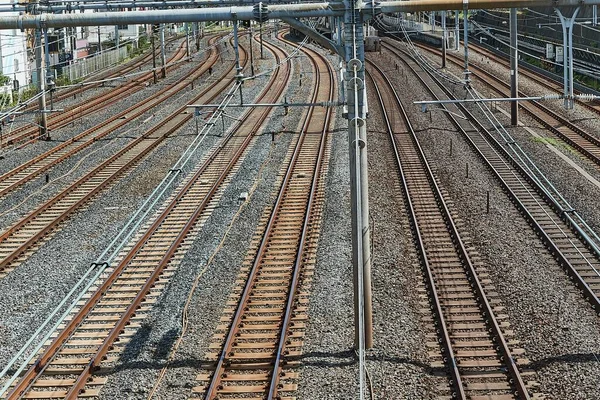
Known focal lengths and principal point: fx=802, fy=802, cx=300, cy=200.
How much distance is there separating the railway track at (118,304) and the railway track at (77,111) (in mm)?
7813

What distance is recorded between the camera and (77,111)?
29.5 m

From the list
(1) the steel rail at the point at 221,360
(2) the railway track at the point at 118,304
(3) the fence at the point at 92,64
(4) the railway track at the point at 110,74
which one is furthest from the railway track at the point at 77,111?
(1) the steel rail at the point at 221,360

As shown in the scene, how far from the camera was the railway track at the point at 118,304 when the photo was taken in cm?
923

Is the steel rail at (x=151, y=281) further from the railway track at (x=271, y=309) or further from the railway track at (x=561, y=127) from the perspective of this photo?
the railway track at (x=561, y=127)

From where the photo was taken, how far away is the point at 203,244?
14.1 metres

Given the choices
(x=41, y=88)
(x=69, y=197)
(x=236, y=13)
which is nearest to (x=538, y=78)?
(x=41, y=88)

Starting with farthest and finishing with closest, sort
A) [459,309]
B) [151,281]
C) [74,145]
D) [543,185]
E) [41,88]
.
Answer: [74,145] < [41,88] < [543,185] < [151,281] < [459,309]

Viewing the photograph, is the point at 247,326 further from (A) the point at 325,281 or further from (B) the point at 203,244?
(B) the point at 203,244

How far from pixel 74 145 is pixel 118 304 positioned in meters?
12.9

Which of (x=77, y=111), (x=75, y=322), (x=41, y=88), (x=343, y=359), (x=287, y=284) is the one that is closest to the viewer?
(x=343, y=359)

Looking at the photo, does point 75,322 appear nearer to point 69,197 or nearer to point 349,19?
point 349,19

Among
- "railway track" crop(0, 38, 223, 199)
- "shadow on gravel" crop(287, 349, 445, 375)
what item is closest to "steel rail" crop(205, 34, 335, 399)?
"shadow on gravel" crop(287, 349, 445, 375)

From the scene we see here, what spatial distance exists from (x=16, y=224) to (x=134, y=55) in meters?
37.9

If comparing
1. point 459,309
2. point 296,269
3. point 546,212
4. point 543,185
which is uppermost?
point 543,185
